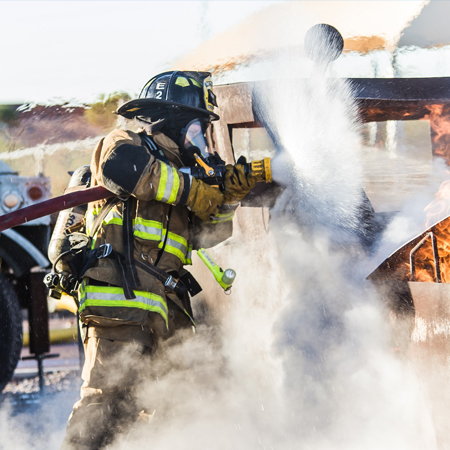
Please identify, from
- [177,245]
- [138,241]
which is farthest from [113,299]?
[177,245]

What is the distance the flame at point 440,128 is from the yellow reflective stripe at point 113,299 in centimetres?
163

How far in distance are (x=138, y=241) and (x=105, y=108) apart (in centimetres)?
280

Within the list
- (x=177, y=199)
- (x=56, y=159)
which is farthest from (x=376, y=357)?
(x=56, y=159)

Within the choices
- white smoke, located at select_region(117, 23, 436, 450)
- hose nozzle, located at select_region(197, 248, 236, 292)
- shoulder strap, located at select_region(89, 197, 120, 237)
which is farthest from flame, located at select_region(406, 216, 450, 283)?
shoulder strap, located at select_region(89, 197, 120, 237)

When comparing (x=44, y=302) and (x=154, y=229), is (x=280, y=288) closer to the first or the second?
(x=154, y=229)

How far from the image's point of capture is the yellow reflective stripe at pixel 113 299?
2.31 metres

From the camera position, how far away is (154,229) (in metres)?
2.40

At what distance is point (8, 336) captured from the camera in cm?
404

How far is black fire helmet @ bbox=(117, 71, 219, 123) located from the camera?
2557 millimetres

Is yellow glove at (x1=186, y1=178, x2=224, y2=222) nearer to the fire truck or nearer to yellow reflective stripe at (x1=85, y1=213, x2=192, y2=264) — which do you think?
yellow reflective stripe at (x1=85, y1=213, x2=192, y2=264)

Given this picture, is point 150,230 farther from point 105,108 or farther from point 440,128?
point 105,108

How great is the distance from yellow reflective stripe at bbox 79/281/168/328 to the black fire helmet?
89 centimetres

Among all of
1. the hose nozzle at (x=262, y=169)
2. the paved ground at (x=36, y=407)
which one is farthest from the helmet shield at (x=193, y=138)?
the paved ground at (x=36, y=407)

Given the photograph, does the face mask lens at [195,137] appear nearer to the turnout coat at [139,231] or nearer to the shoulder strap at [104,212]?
the turnout coat at [139,231]
